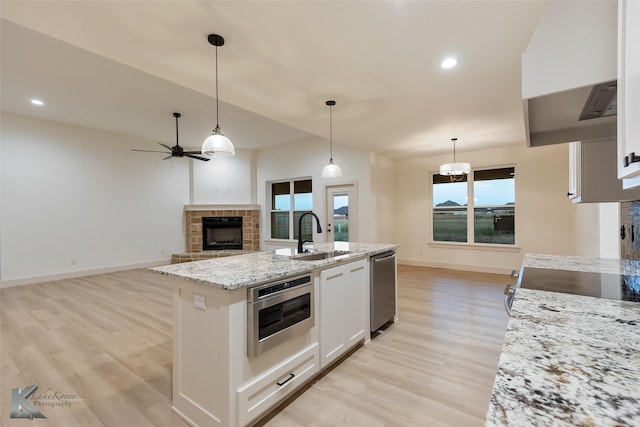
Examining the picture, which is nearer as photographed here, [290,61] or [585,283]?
[585,283]

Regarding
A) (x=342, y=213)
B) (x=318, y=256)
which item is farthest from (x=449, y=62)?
(x=342, y=213)

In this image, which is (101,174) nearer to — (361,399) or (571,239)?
(361,399)

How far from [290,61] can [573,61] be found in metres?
2.06

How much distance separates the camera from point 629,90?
0.75 meters

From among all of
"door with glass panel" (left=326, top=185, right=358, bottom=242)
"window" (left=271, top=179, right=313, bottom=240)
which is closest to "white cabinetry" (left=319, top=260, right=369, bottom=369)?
"door with glass panel" (left=326, top=185, right=358, bottom=242)

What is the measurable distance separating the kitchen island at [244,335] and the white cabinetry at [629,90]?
5.12 feet

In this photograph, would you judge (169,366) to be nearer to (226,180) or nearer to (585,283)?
(585,283)

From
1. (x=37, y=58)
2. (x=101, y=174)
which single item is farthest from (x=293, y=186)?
(x=37, y=58)

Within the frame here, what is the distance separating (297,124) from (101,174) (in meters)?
4.77

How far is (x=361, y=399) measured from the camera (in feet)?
6.17

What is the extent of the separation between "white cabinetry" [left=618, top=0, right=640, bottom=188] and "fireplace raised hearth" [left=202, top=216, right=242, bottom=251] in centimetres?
741

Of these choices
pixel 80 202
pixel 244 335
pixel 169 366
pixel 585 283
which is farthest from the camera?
pixel 80 202

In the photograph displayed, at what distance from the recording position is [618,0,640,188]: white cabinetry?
0.70m

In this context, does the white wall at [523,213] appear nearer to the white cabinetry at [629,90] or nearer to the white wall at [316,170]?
the white wall at [316,170]
